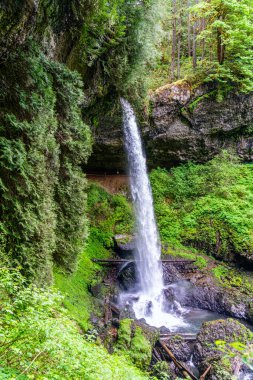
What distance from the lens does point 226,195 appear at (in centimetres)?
1223

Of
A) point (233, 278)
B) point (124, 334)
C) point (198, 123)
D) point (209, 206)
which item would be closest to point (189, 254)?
point (233, 278)

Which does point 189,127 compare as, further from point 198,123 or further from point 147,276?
point 147,276

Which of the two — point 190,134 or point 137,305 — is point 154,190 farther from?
point 137,305

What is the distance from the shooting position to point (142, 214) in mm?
12305

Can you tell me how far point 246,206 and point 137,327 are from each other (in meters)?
7.02

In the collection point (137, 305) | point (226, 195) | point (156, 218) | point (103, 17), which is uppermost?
point (103, 17)

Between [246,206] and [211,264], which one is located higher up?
[246,206]

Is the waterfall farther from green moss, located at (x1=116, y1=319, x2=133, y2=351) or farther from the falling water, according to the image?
green moss, located at (x1=116, y1=319, x2=133, y2=351)

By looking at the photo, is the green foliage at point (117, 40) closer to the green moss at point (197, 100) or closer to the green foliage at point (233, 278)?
the green moss at point (197, 100)

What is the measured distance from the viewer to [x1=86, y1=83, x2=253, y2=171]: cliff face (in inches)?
494

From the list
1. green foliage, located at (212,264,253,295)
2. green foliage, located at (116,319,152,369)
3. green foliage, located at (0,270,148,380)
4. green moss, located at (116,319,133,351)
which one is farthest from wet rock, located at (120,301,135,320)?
green foliage, located at (0,270,148,380)

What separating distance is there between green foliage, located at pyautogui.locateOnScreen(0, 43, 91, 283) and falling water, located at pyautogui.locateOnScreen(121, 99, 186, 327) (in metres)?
5.10

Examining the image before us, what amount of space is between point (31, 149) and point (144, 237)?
7.80 m

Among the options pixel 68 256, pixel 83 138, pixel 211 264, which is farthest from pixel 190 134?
pixel 68 256
